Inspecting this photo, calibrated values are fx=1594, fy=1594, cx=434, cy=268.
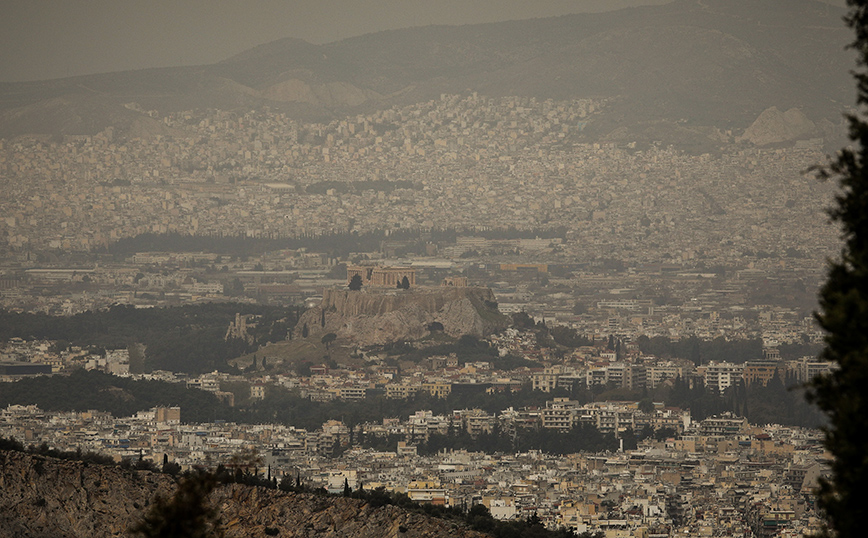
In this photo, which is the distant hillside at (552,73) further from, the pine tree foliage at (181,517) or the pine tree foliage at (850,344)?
the pine tree foliage at (850,344)

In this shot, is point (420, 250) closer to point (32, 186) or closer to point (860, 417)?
point (32, 186)

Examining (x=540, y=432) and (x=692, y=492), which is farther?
(x=540, y=432)

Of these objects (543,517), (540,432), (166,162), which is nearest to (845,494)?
(543,517)

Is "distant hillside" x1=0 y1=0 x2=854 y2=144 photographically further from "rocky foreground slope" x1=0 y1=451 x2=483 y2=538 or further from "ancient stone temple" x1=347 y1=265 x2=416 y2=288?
"rocky foreground slope" x1=0 y1=451 x2=483 y2=538

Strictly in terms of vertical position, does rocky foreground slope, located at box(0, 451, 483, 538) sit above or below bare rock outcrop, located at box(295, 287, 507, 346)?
below

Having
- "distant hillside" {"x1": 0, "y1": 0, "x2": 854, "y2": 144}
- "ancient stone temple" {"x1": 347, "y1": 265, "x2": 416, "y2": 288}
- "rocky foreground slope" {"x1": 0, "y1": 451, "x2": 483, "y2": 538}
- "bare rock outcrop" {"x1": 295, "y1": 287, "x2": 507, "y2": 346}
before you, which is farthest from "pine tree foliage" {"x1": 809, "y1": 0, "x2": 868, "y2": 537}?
"distant hillside" {"x1": 0, "y1": 0, "x2": 854, "y2": 144}

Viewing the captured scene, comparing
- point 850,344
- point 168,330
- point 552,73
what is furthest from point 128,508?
point 552,73
